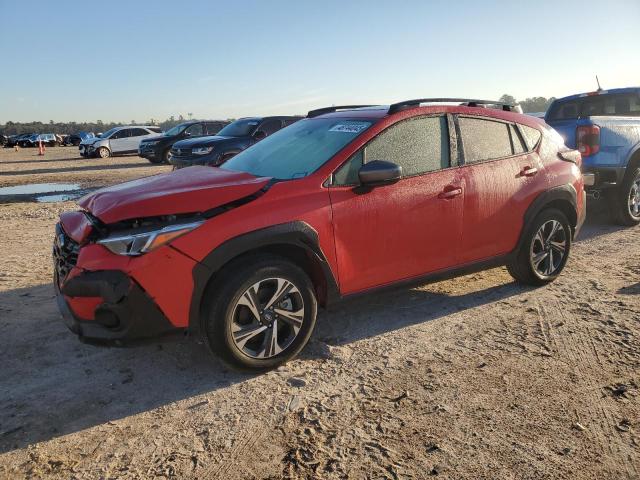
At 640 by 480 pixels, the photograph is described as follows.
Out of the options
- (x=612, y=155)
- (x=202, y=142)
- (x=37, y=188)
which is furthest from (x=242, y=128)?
(x=612, y=155)

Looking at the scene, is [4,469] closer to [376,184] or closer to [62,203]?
[376,184]

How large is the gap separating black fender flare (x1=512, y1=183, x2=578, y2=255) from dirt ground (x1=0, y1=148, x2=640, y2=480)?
0.64 metres

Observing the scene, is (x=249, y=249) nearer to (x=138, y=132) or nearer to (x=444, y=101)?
(x=444, y=101)

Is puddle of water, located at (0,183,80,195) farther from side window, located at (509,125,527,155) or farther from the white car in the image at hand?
side window, located at (509,125,527,155)

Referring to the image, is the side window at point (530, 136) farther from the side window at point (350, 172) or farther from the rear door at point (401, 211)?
the side window at point (350, 172)

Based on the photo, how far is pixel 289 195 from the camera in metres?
3.48

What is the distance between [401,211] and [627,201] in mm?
5325

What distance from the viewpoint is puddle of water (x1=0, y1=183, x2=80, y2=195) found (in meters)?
13.2

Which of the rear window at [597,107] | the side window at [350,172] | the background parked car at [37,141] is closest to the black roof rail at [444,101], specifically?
the side window at [350,172]

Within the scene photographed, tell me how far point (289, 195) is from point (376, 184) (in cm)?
66

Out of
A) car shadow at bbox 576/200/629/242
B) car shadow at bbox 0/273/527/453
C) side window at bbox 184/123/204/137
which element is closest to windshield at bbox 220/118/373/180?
car shadow at bbox 0/273/527/453

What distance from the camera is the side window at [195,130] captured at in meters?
20.8

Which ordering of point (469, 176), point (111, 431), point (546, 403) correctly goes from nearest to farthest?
point (111, 431) < point (546, 403) < point (469, 176)

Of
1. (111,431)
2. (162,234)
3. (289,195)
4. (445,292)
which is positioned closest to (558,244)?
(445,292)
